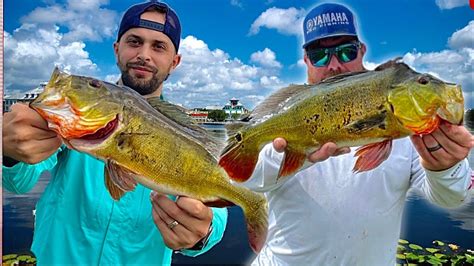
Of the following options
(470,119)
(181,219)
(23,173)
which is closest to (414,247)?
(470,119)

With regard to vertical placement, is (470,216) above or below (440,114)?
below

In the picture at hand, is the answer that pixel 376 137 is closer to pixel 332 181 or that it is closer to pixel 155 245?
pixel 332 181

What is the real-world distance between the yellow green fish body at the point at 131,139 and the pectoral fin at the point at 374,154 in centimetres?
24

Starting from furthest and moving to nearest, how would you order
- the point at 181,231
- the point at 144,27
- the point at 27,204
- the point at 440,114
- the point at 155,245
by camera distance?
the point at 27,204
the point at 155,245
the point at 144,27
the point at 181,231
the point at 440,114

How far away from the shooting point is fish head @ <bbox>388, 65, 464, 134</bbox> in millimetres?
751

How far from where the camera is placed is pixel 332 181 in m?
1.29

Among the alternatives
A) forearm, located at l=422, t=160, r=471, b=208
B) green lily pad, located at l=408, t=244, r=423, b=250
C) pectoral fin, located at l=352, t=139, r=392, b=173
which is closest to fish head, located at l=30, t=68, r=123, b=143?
pectoral fin, located at l=352, t=139, r=392, b=173

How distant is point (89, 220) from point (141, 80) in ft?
1.22

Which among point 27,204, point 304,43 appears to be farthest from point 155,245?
point 27,204

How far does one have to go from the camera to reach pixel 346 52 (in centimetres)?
114

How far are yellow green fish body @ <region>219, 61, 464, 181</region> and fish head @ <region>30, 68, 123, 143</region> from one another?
0.70 feet

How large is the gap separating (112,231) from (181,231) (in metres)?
0.28

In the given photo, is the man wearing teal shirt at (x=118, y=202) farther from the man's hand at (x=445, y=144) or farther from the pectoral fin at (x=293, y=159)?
the man's hand at (x=445, y=144)

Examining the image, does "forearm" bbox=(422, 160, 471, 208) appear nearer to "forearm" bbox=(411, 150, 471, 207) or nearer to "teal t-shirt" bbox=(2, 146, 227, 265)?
"forearm" bbox=(411, 150, 471, 207)
